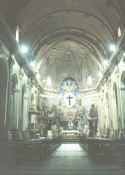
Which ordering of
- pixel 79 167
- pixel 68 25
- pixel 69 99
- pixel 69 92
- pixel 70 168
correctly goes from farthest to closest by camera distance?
pixel 69 92, pixel 69 99, pixel 68 25, pixel 79 167, pixel 70 168

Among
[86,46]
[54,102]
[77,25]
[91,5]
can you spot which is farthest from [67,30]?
[54,102]

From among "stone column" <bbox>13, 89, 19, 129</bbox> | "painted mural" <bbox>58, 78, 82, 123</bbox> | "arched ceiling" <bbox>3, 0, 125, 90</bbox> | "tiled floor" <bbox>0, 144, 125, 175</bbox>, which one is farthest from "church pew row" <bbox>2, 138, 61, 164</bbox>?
"painted mural" <bbox>58, 78, 82, 123</bbox>

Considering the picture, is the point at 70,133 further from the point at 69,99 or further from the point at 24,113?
the point at 24,113

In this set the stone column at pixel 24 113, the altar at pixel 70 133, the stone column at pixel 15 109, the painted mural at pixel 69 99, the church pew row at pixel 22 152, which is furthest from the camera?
the painted mural at pixel 69 99

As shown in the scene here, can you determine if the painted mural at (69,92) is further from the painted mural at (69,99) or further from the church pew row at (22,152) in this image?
the church pew row at (22,152)

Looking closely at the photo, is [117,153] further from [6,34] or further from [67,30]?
[67,30]

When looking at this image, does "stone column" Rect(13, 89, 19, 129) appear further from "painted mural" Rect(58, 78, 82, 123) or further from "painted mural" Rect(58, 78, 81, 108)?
"painted mural" Rect(58, 78, 81, 108)

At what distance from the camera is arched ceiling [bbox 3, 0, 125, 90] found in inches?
616

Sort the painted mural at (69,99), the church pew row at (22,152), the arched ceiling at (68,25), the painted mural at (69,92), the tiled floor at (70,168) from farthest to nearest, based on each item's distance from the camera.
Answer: the painted mural at (69,92)
the painted mural at (69,99)
the arched ceiling at (68,25)
the church pew row at (22,152)
the tiled floor at (70,168)

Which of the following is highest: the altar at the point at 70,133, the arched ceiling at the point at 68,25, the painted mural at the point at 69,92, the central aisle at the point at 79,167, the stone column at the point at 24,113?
the arched ceiling at the point at 68,25

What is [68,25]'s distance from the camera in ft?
70.5

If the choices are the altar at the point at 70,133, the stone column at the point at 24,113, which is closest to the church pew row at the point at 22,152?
the stone column at the point at 24,113

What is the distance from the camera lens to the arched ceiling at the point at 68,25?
1565 cm

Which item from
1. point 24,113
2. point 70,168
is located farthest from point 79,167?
point 24,113
